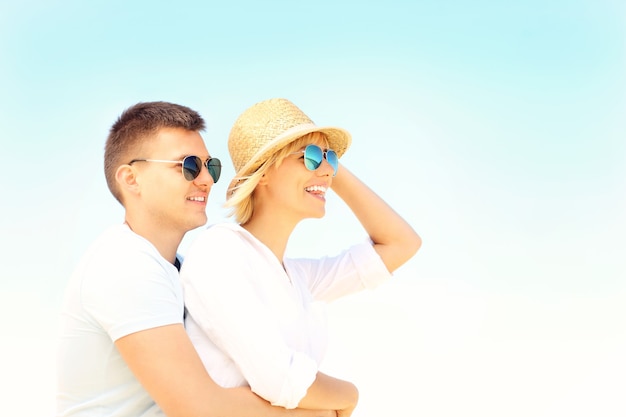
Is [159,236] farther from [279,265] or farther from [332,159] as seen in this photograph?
[332,159]

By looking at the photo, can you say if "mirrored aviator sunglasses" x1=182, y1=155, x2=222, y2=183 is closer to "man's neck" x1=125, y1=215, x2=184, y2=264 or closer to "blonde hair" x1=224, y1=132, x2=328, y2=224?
"blonde hair" x1=224, y1=132, x2=328, y2=224

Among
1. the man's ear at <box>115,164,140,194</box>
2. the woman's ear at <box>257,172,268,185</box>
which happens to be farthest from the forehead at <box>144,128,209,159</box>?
the woman's ear at <box>257,172,268,185</box>

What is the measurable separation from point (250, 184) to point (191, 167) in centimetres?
41

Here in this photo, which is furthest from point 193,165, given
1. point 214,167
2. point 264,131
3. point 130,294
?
point 130,294

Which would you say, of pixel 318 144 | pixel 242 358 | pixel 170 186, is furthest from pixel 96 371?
pixel 318 144

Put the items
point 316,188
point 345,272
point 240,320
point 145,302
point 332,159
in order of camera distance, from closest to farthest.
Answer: point 145,302
point 240,320
point 316,188
point 332,159
point 345,272

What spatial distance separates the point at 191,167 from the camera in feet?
15.3

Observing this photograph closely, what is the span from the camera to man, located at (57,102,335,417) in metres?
3.77

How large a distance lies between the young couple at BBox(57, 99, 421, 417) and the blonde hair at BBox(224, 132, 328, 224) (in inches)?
0.4

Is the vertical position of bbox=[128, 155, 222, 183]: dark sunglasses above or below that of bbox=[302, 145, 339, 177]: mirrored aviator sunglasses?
below

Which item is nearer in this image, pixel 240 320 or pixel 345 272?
pixel 240 320

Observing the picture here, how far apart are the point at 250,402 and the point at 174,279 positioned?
2.64 feet

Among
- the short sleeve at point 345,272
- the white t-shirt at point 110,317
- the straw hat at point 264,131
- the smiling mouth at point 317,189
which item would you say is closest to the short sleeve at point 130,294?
the white t-shirt at point 110,317

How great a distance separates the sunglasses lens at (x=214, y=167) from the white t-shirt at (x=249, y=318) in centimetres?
53
